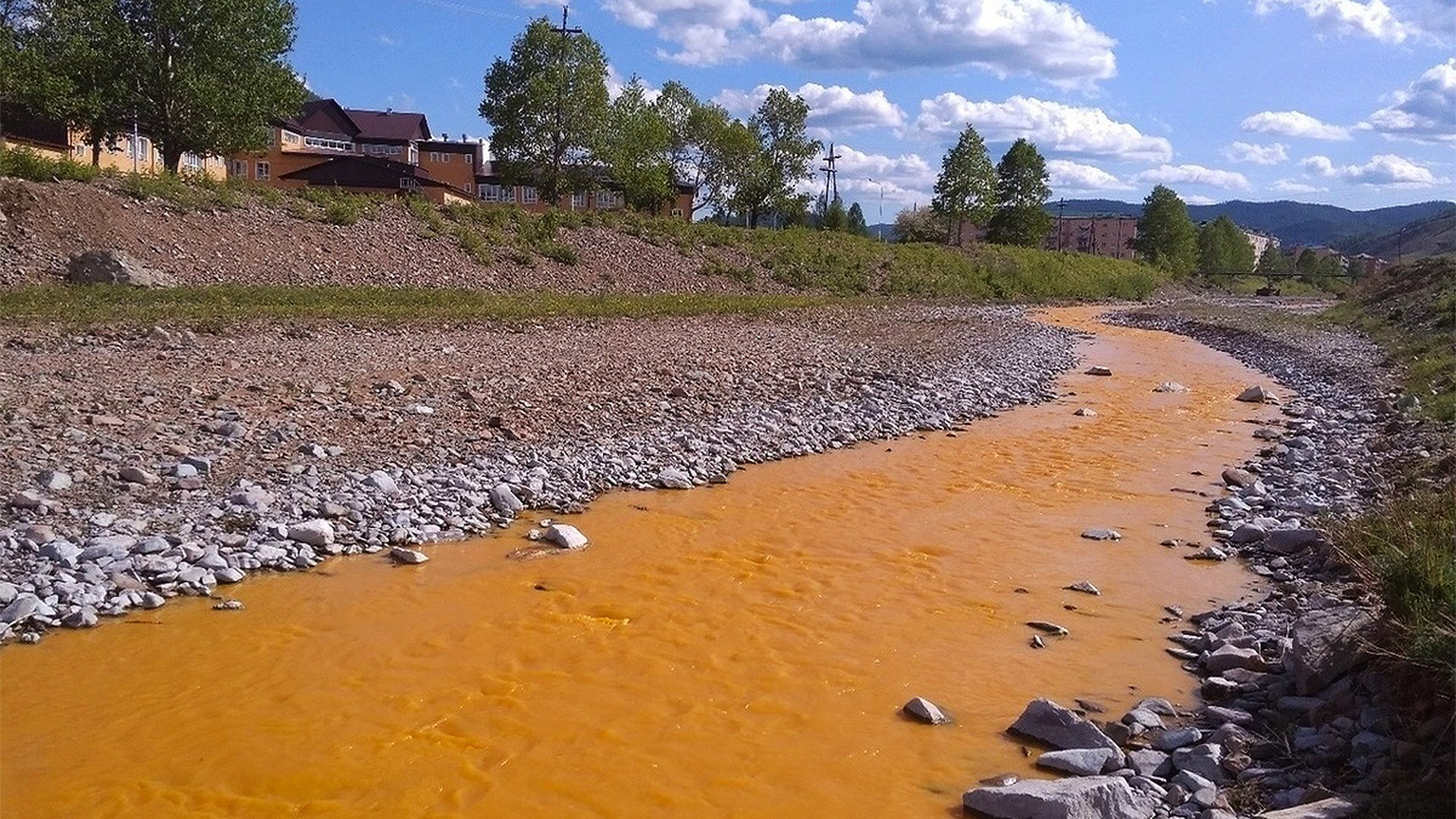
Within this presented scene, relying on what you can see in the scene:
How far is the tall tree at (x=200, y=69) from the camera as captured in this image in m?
43.6

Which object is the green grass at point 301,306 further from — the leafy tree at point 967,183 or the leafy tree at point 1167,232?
the leafy tree at point 1167,232

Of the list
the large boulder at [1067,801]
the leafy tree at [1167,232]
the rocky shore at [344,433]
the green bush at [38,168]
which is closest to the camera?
the large boulder at [1067,801]

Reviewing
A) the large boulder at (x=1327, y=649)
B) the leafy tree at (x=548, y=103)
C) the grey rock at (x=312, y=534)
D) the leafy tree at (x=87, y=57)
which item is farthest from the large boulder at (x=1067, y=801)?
the leafy tree at (x=548, y=103)

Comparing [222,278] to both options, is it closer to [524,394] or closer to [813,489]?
[524,394]

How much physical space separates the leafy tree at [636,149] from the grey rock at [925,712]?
198 ft

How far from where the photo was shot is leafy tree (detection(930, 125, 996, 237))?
294 feet

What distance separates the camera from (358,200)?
124 ft

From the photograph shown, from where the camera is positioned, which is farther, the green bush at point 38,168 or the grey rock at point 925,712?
the green bush at point 38,168

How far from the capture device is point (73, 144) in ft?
167

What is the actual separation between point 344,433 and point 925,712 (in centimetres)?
861

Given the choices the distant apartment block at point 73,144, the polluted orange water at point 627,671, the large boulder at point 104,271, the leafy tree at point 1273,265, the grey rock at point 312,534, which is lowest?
the polluted orange water at point 627,671

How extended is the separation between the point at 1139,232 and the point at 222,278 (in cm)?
11550

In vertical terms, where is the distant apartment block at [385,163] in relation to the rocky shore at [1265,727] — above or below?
above

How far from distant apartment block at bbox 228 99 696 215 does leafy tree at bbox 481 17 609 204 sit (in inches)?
116
